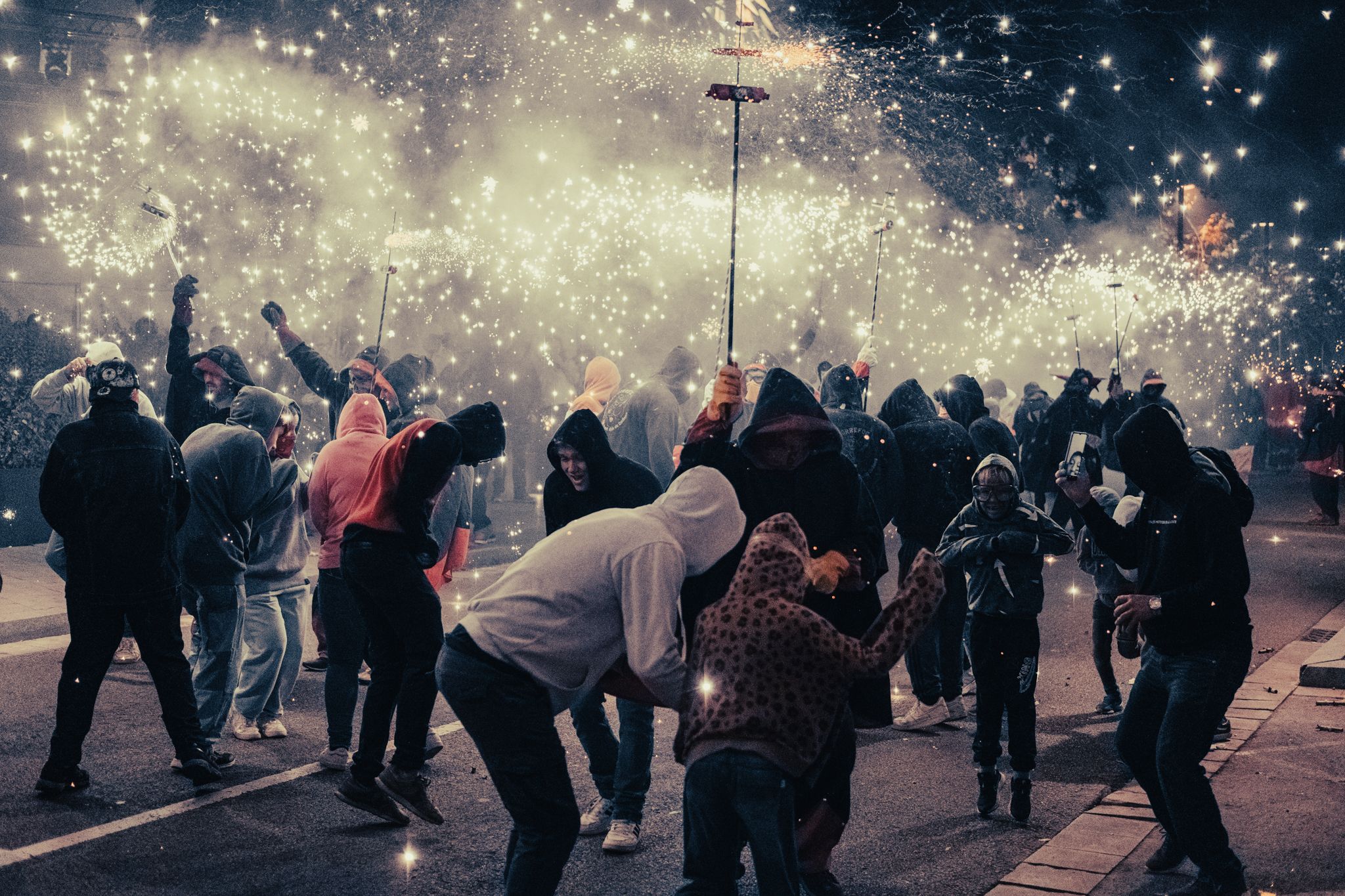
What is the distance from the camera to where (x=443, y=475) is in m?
4.82

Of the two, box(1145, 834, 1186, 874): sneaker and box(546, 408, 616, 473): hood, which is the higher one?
box(546, 408, 616, 473): hood

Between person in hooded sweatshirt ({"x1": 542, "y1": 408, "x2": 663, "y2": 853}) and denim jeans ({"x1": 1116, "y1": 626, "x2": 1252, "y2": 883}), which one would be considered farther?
person in hooded sweatshirt ({"x1": 542, "y1": 408, "x2": 663, "y2": 853})

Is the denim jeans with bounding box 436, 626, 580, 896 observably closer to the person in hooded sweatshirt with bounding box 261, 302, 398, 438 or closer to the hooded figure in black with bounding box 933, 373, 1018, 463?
the hooded figure in black with bounding box 933, 373, 1018, 463

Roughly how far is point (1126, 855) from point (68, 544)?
446 centimetres

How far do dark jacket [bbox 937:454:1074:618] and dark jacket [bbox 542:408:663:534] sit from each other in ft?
5.11

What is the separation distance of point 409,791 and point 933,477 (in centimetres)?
362

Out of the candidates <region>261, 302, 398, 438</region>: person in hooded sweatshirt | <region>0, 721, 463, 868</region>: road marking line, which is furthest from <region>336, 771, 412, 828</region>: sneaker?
<region>261, 302, 398, 438</region>: person in hooded sweatshirt

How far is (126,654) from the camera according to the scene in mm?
7746

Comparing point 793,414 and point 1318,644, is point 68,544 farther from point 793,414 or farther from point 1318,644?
point 1318,644

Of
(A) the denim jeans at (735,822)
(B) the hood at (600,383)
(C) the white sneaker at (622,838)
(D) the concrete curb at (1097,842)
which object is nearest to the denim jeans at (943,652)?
(D) the concrete curb at (1097,842)

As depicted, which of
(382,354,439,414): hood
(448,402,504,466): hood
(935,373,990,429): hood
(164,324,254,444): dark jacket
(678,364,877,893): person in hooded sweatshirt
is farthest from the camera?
(382,354,439,414): hood

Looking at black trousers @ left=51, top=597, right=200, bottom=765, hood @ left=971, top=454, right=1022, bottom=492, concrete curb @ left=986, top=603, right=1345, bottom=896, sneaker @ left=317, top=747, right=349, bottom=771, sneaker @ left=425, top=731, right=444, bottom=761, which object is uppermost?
hood @ left=971, top=454, right=1022, bottom=492

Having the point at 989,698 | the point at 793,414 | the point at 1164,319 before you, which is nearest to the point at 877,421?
the point at 989,698

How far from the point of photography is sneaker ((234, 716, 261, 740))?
6043mm
